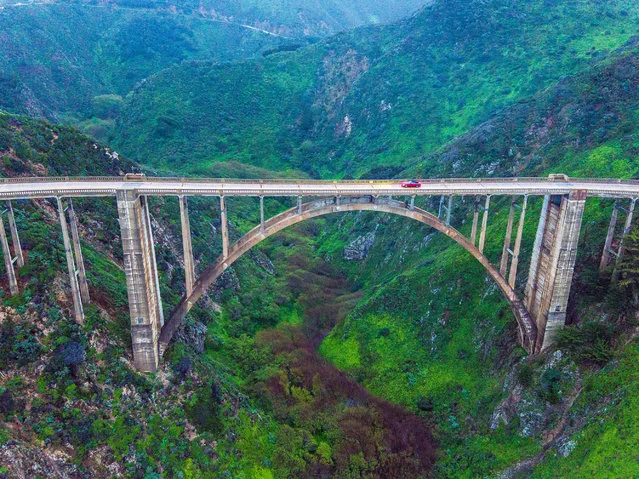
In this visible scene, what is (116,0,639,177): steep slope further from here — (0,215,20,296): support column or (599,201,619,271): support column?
(0,215,20,296): support column

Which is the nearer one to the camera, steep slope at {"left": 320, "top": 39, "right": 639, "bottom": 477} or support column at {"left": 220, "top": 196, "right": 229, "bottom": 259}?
steep slope at {"left": 320, "top": 39, "right": 639, "bottom": 477}

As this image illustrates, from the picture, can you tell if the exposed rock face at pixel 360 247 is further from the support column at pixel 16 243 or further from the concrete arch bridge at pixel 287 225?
the support column at pixel 16 243

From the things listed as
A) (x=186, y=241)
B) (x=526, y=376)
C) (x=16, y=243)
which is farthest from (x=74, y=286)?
(x=526, y=376)

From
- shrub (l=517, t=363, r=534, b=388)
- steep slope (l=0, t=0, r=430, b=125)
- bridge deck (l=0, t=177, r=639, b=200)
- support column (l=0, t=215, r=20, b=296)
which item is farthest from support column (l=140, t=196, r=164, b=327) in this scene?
steep slope (l=0, t=0, r=430, b=125)

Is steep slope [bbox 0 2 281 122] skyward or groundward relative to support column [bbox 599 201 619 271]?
skyward

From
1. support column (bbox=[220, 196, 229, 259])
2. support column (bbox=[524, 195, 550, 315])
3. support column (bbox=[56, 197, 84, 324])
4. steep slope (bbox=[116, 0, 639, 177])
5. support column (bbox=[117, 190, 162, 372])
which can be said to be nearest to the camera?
support column (bbox=[56, 197, 84, 324])

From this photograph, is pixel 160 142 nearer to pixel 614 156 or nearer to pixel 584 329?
pixel 614 156
